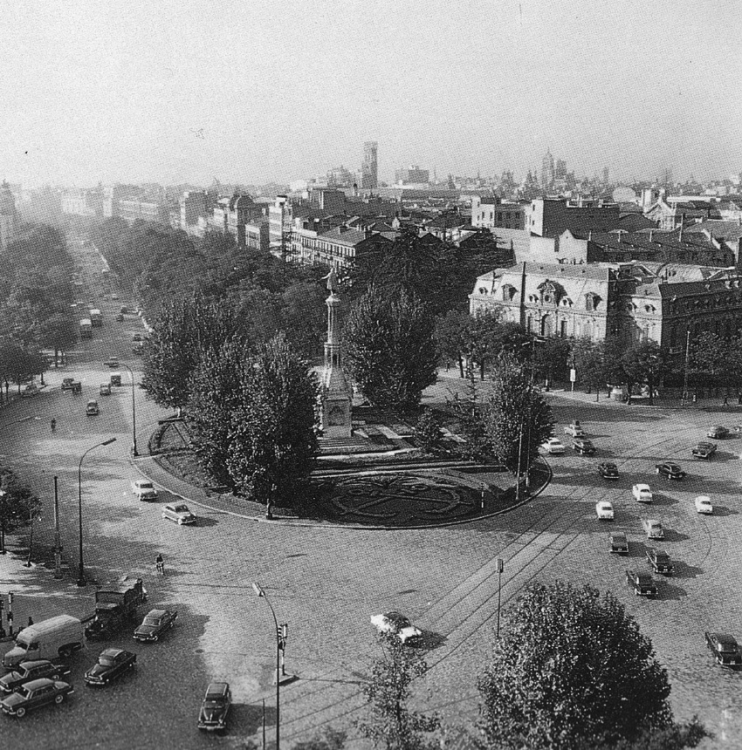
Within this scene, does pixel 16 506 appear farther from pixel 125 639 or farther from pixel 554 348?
pixel 554 348

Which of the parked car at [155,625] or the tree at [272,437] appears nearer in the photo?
the parked car at [155,625]

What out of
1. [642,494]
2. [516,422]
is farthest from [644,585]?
[516,422]

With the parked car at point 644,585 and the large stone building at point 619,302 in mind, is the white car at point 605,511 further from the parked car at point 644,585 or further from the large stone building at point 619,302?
the large stone building at point 619,302

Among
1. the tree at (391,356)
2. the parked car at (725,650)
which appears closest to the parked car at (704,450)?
the tree at (391,356)

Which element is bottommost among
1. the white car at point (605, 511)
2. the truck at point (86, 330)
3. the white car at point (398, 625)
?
the white car at point (398, 625)

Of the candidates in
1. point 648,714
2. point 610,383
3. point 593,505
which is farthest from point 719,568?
point 610,383

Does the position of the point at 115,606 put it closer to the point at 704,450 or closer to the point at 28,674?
the point at 28,674

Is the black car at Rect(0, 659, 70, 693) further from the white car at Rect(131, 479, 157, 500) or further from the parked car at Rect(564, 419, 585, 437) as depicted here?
the parked car at Rect(564, 419, 585, 437)

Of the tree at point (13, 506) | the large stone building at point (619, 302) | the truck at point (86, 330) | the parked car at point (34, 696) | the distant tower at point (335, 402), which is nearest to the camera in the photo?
the parked car at point (34, 696)
